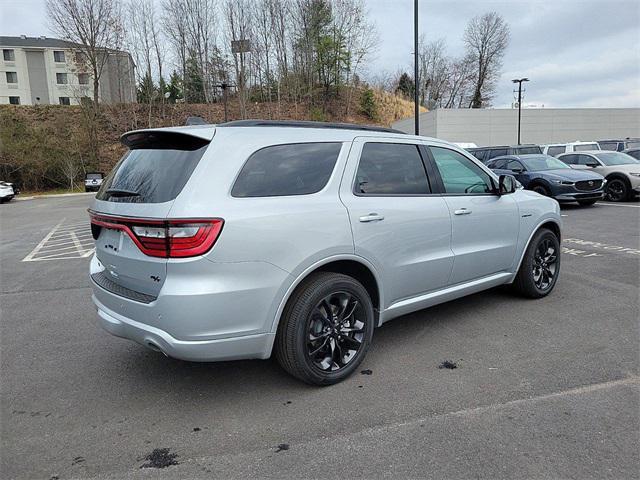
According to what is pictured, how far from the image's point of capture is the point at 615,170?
1488 cm

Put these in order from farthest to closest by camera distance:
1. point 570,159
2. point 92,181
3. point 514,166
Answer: point 92,181 < point 570,159 < point 514,166

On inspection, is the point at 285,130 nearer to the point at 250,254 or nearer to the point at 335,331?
the point at 250,254

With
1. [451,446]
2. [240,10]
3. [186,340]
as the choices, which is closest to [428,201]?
[451,446]

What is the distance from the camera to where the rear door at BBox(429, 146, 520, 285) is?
412 cm

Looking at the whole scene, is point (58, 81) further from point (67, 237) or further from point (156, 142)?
point (156, 142)

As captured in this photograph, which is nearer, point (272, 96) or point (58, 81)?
point (272, 96)

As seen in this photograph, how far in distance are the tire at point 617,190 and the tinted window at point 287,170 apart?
14759 mm

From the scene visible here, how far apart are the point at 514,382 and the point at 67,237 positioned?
1099cm

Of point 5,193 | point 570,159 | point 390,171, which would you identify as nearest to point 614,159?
point 570,159

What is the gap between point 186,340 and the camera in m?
Answer: 2.73

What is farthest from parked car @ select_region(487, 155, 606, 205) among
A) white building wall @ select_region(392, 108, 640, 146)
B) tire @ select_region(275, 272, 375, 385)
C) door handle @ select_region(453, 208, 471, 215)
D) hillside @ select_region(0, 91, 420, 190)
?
hillside @ select_region(0, 91, 420, 190)

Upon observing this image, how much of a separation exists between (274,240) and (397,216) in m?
1.15

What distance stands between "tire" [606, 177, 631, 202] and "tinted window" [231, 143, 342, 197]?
14.8 metres

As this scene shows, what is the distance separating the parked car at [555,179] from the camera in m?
13.0
